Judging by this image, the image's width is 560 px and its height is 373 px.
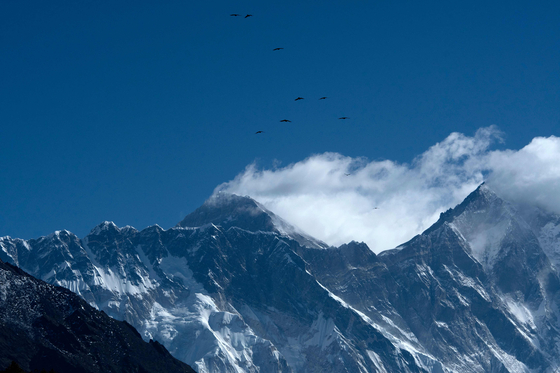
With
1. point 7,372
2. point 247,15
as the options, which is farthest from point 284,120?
point 7,372

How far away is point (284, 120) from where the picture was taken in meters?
199

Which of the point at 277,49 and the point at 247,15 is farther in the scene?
the point at 277,49

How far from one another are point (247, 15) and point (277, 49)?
16590mm

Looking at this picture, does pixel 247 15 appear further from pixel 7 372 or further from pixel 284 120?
pixel 7 372

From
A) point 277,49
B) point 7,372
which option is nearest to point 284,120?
point 277,49

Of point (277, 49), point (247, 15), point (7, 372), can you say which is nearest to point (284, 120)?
point (277, 49)

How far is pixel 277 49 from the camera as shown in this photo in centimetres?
19512

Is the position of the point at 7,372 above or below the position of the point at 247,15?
below

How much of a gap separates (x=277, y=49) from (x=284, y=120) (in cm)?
1433

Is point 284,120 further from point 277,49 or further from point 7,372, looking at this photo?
point 7,372

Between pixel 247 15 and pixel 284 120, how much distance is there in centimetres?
2674

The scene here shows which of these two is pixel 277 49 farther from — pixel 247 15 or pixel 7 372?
pixel 7 372

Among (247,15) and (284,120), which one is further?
(284,120)
